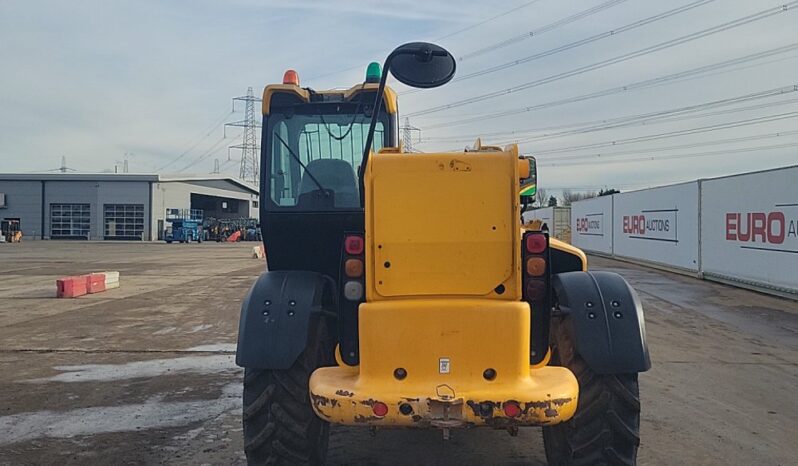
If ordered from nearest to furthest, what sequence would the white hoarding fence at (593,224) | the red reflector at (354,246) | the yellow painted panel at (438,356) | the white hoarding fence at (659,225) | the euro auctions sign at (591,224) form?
the yellow painted panel at (438,356) → the red reflector at (354,246) → the white hoarding fence at (659,225) → the white hoarding fence at (593,224) → the euro auctions sign at (591,224)

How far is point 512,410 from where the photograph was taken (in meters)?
3.29

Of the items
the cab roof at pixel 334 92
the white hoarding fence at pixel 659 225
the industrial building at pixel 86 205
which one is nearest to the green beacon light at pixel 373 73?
the cab roof at pixel 334 92

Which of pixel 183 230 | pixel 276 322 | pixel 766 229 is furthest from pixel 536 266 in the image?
pixel 183 230

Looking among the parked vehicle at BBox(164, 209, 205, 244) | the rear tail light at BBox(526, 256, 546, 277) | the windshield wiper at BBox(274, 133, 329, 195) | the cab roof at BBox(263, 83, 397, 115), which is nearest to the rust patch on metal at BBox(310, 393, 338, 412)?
the rear tail light at BBox(526, 256, 546, 277)

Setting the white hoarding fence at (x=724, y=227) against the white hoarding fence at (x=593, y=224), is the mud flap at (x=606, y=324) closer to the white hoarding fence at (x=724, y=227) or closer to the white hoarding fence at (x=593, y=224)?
the white hoarding fence at (x=724, y=227)

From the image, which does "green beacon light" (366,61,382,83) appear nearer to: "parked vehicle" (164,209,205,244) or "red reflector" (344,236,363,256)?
"red reflector" (344,236,363,256)

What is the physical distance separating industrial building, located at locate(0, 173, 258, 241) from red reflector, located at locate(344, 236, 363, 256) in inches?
2372

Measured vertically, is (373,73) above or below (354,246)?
above

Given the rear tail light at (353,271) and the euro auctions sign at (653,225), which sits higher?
the euro auctions sign at (653,225)

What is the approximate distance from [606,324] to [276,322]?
1.92 metres

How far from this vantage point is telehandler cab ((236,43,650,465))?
3.36m

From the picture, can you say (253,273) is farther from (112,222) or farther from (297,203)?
(112,222)

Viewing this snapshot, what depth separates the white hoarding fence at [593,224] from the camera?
30505mm

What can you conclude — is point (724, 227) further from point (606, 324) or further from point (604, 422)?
point (604, 422)
